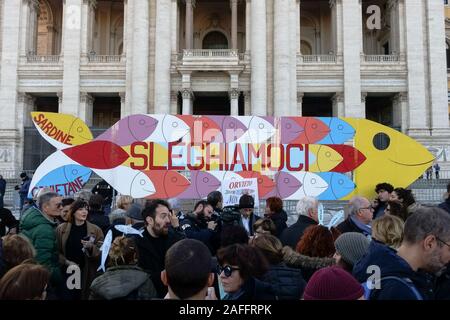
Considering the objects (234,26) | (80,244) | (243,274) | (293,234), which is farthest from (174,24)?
(243,274)

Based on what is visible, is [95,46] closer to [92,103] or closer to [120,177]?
[92,103]

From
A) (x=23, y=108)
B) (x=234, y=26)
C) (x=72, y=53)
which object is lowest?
(x=23, y=108)

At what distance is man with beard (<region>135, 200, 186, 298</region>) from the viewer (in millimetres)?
5113

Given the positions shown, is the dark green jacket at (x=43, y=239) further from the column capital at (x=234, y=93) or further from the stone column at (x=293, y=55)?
the stone column at (x=293, y=55)

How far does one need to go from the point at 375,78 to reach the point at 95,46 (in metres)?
19.7

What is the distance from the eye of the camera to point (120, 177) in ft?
37.9

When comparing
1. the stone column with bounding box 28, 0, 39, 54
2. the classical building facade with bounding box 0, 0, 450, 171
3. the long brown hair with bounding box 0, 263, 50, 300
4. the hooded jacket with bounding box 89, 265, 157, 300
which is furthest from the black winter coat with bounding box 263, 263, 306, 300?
the stone column with bounding box 28, 0, 39, 54

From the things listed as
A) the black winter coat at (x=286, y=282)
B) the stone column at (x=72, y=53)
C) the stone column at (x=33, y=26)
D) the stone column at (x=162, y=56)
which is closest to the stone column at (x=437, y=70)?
the stone column at (x=162, y=56)

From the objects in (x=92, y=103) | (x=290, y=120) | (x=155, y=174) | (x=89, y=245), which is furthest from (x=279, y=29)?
(x=89, y=245)

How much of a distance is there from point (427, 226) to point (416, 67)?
29.4 meters

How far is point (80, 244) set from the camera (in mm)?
5945

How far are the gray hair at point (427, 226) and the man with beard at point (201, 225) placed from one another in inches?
137

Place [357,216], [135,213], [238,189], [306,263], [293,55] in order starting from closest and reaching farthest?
[306,263] < [357,216] < [135,213] < [238,189] < [293,55]

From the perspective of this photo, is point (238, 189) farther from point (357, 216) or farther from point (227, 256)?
point (227, 256)
